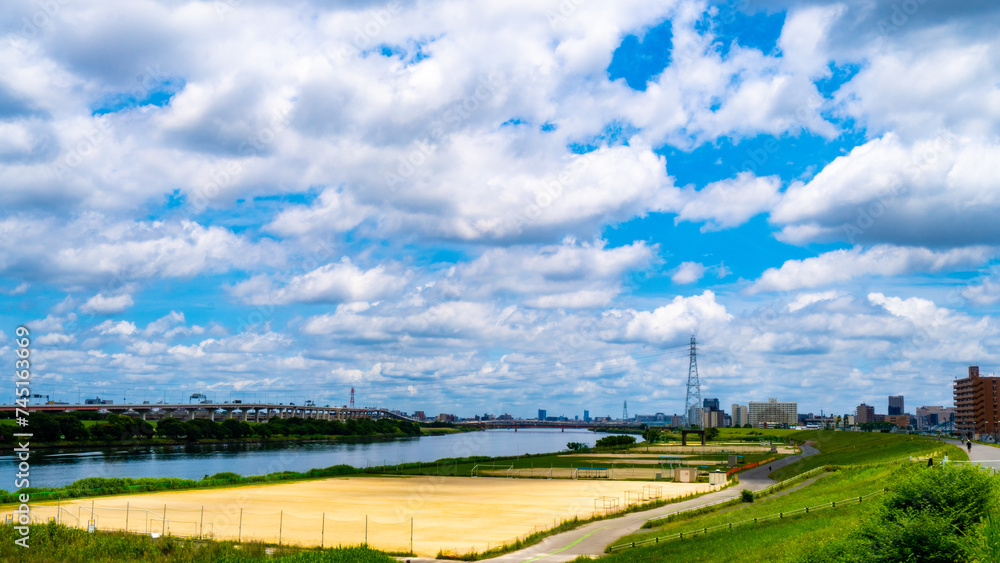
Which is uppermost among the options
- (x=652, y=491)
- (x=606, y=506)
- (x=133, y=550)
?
(x=133, y=550)

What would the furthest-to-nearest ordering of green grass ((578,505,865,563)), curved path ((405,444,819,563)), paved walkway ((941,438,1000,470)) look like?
1. paved walkway ((941,438,1000,470))
2. curved path ((405,444,819,563))
3. green grass ((578,505,865,563))

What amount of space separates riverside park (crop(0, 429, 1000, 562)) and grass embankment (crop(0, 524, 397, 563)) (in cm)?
13

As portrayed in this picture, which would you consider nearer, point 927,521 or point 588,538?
point 927,521

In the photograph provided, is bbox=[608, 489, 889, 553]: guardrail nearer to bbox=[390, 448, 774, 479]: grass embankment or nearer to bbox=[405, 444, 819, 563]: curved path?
bbox=[405, 444, 819, 563]: curved path

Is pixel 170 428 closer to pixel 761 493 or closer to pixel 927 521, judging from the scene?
pixel 761 493

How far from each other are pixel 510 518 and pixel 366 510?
14.4m

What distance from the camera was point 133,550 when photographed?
34.4 meters

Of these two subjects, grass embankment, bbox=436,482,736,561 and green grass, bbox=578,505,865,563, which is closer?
green grass, bbox=578,505,865,563

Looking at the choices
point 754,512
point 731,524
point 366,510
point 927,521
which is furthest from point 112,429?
point 927,521

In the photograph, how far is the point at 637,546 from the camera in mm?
36531

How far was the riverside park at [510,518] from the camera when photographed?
2423 cm

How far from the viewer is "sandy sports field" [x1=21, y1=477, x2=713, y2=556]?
4362 cm

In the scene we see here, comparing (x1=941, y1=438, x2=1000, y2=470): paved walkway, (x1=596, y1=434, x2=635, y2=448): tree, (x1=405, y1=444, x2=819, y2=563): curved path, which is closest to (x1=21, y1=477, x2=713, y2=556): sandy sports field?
(x1=405, y1=444, x2=819, y2=563): curved path

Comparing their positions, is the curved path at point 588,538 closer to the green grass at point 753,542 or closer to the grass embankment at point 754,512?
the grass embankment at point 754,512
